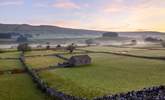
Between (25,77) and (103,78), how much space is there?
18151 millimetres

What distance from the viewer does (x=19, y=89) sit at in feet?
164

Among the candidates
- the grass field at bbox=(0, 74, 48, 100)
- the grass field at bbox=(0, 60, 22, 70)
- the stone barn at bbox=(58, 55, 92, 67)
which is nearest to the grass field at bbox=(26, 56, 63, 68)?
the grass field at bbox=(0, 60, 22, 70)

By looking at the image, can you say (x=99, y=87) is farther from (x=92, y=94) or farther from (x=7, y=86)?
(x=7, y=86)

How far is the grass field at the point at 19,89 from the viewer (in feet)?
144

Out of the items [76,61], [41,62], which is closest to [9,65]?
[41,62]

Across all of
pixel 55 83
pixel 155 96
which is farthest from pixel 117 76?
pixel 155 96

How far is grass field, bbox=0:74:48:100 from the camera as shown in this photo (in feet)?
144

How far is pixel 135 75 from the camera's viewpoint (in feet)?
194

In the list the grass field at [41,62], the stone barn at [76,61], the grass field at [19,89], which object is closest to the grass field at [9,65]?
the grass field at [41,62]

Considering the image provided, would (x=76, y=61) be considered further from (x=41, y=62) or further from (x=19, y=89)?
(x=19, y=89)

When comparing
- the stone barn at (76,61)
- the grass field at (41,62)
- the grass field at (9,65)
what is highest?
the stone barn at (76,61)

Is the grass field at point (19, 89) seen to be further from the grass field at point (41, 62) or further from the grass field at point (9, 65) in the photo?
the grass field at point (41, 62)

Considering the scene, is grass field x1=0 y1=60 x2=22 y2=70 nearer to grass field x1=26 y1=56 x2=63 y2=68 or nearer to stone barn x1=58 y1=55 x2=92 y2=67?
grass field x1=26 y1=56 x2=63 y2=68

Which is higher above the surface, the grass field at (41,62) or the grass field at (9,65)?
the grass field at (41,62)
